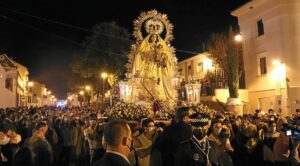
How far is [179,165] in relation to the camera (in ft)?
19.0

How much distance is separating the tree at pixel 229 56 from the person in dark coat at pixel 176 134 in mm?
20518

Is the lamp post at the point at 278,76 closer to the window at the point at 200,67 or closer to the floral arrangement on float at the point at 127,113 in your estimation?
the floral arrangement on float at the point at 127,113

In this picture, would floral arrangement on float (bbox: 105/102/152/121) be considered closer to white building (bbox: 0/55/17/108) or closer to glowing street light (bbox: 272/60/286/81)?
glowing street light (bbox: 272/60/286/81)

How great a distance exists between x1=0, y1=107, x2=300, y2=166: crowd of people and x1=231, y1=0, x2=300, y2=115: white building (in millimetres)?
13056

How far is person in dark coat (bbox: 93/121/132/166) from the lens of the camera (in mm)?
3204

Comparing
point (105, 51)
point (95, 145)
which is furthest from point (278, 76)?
point (105, 51)

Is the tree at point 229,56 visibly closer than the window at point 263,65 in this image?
No

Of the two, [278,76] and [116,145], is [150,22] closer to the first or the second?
[278,76]

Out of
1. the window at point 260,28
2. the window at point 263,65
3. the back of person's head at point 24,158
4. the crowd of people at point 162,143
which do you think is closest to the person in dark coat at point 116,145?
the crowd of people at point 162,143

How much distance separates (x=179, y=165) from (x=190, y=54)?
137 ft

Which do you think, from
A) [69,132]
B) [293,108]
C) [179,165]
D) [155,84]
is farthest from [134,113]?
[293,108]

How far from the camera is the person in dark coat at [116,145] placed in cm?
320

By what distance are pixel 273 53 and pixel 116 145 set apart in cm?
2342

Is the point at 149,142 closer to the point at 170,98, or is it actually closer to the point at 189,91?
the point at 189,91
